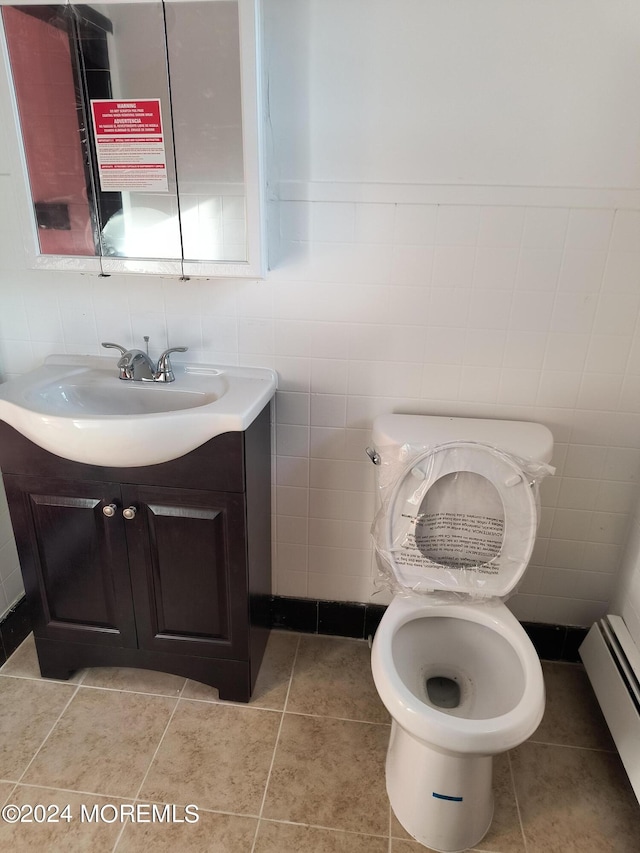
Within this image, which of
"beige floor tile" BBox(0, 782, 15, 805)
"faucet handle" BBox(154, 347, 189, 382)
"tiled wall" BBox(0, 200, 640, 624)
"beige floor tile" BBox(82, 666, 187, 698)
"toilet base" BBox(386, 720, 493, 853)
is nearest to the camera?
"toilet base" BBox(386, 720, 493, 853)

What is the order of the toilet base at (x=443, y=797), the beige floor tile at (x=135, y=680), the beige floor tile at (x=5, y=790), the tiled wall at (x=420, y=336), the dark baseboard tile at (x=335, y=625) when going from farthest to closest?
the dark baseboard tile at (x=335, y=625)
the beige floor tile at (x=135, y=680)
the tiled wall at (x=420, y=336)
the beige floor tile at (x=5, y=790)
the toilet base at (x=443, y=797)

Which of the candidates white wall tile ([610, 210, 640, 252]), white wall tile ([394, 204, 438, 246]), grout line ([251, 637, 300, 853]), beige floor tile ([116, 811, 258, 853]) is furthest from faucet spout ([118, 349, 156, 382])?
white wall tile ([610, 210, 640, 252])

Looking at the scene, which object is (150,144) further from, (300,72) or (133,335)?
(133,335)

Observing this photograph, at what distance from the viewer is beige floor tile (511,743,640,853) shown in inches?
51.7

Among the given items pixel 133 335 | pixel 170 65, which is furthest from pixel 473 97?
pixel 133 335

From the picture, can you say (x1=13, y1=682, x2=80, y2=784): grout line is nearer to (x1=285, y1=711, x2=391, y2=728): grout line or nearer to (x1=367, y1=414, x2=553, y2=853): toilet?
(x1=285, y1=711, x2=391, y2=728): grout line

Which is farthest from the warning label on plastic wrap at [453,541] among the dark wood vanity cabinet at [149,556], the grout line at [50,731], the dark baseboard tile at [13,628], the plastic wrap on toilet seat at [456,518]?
the dark baseboard tile at [13,628]

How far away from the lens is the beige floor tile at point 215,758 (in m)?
1.38

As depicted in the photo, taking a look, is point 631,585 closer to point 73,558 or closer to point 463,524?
point 463,524

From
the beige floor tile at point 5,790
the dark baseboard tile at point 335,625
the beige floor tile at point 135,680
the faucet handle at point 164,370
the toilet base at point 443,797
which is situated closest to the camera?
the toilet base at point 443,797

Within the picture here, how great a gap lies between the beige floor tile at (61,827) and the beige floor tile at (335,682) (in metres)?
0.52

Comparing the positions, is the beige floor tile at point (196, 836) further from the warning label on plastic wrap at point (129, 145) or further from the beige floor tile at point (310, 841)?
the warning label on plastic wrap at point (129, 145)

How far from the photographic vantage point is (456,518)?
4.66 feet

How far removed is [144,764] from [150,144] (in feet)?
4.93
